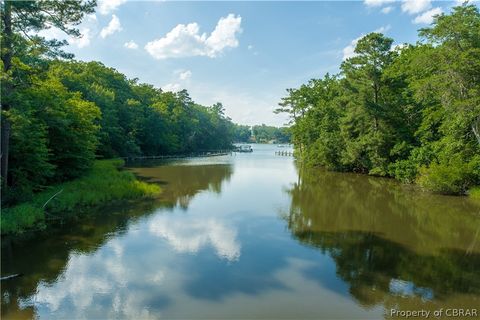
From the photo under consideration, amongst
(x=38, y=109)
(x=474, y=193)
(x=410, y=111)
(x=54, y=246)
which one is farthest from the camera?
(x=410, y=111)

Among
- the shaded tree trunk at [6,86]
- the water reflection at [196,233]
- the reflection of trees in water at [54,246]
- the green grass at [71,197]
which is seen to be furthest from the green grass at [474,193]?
the shaded tree trunk at [6,86]

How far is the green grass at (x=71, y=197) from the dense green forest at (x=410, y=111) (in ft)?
71.6

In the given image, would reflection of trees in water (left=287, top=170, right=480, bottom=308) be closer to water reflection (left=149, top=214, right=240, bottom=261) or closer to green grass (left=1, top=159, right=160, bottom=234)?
water reflection (left=149, top=214, right=240, bottom=261)

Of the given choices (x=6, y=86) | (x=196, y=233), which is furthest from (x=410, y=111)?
(x=6, y=86)

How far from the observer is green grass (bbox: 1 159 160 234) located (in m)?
14.6

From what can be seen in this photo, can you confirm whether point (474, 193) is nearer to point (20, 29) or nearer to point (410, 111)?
point (410, 111)

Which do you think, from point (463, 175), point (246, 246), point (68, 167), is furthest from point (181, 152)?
point (246, 246)

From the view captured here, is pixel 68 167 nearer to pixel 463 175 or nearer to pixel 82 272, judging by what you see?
pixel 82 272

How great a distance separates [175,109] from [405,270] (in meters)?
80.0

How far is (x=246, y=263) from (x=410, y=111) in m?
30.8

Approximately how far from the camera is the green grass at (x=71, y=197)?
14602 millimetres

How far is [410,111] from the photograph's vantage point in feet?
119

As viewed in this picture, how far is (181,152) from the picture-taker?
8256 cm

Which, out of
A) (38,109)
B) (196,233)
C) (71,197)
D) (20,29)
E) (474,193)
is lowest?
(196,233)
